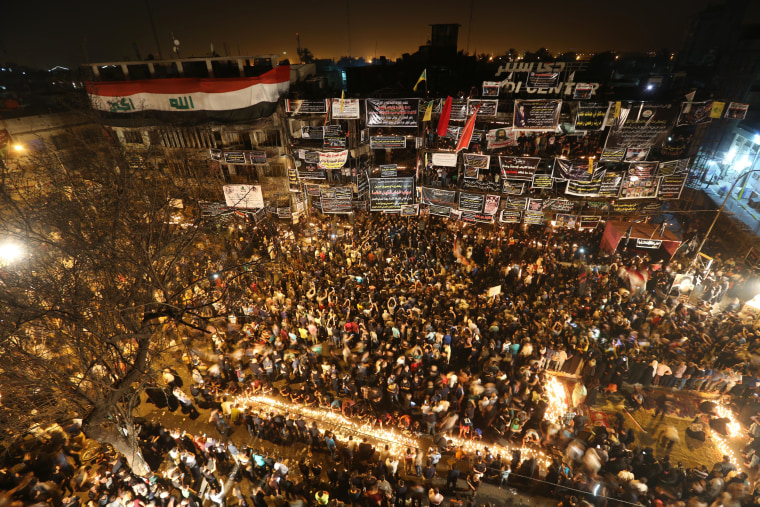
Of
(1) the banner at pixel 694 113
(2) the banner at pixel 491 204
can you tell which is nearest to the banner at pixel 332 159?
(2) the banner at pixel 491 204

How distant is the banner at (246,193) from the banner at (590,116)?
57.7 feet

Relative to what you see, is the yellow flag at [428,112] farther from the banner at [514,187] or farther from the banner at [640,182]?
the banner at [640,182]

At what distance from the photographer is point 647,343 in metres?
12.6

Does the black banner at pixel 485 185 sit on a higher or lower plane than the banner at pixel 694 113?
lower

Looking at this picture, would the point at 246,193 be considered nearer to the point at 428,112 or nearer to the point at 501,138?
the point at 428,112

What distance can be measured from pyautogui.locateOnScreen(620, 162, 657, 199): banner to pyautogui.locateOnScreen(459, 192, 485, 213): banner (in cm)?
672

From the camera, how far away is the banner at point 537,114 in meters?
15.7

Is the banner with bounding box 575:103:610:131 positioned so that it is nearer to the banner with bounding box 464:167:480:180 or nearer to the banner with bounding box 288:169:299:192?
the banner with bounding box 464:167:480:180

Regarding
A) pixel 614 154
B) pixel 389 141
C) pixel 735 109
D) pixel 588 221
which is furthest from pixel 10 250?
pixel 735 109

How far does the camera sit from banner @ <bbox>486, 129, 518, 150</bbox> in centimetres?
1694

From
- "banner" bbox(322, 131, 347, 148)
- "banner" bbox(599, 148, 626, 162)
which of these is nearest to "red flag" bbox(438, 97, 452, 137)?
"banner" bbox(322, 131, 347, 148)

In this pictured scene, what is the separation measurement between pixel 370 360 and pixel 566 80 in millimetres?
16310

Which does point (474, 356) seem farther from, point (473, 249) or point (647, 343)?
point (473, 249)

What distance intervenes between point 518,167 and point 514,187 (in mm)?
1077
